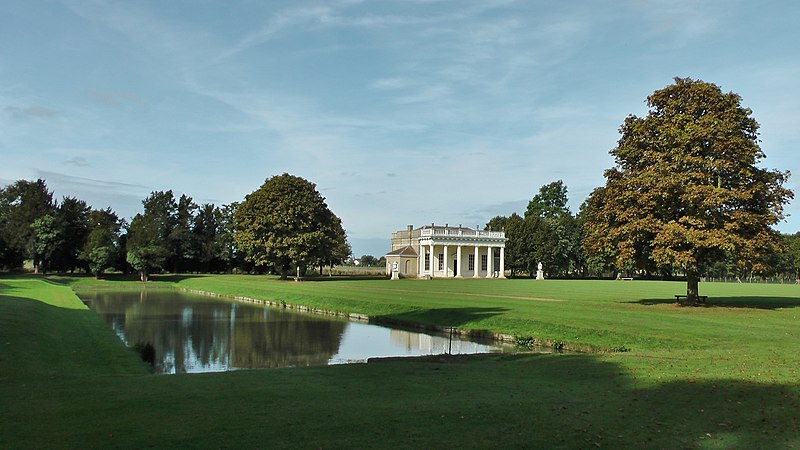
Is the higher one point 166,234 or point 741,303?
point 166,234

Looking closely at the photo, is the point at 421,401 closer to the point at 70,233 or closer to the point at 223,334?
the point at 223,334

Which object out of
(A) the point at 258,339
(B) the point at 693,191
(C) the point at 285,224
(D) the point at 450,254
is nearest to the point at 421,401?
(A) the point at 258,339

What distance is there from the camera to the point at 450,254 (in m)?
101

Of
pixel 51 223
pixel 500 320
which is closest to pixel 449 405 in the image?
pixel 500 320

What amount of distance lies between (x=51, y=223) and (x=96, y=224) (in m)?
6.94

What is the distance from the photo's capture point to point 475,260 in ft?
329

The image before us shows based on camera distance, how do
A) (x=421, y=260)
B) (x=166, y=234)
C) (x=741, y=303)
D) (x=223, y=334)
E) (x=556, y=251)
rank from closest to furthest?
1. (x=223, y=334)
2. (x=741, y=303)
3. (x=166, y=234)
4. (x=421, y=260)
5. (x=556, y=251)

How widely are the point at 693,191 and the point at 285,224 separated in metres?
50.2

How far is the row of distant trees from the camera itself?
70.5m

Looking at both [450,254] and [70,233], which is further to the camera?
[450,254]

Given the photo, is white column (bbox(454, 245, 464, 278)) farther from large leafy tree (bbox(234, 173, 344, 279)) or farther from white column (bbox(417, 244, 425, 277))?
large leafy tree (bbox(234, 173, 344, 279))

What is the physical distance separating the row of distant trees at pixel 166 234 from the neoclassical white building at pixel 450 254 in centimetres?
2126

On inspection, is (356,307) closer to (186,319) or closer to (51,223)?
(186,319)

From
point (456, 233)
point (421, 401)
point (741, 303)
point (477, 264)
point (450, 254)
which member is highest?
point (456, 233)
